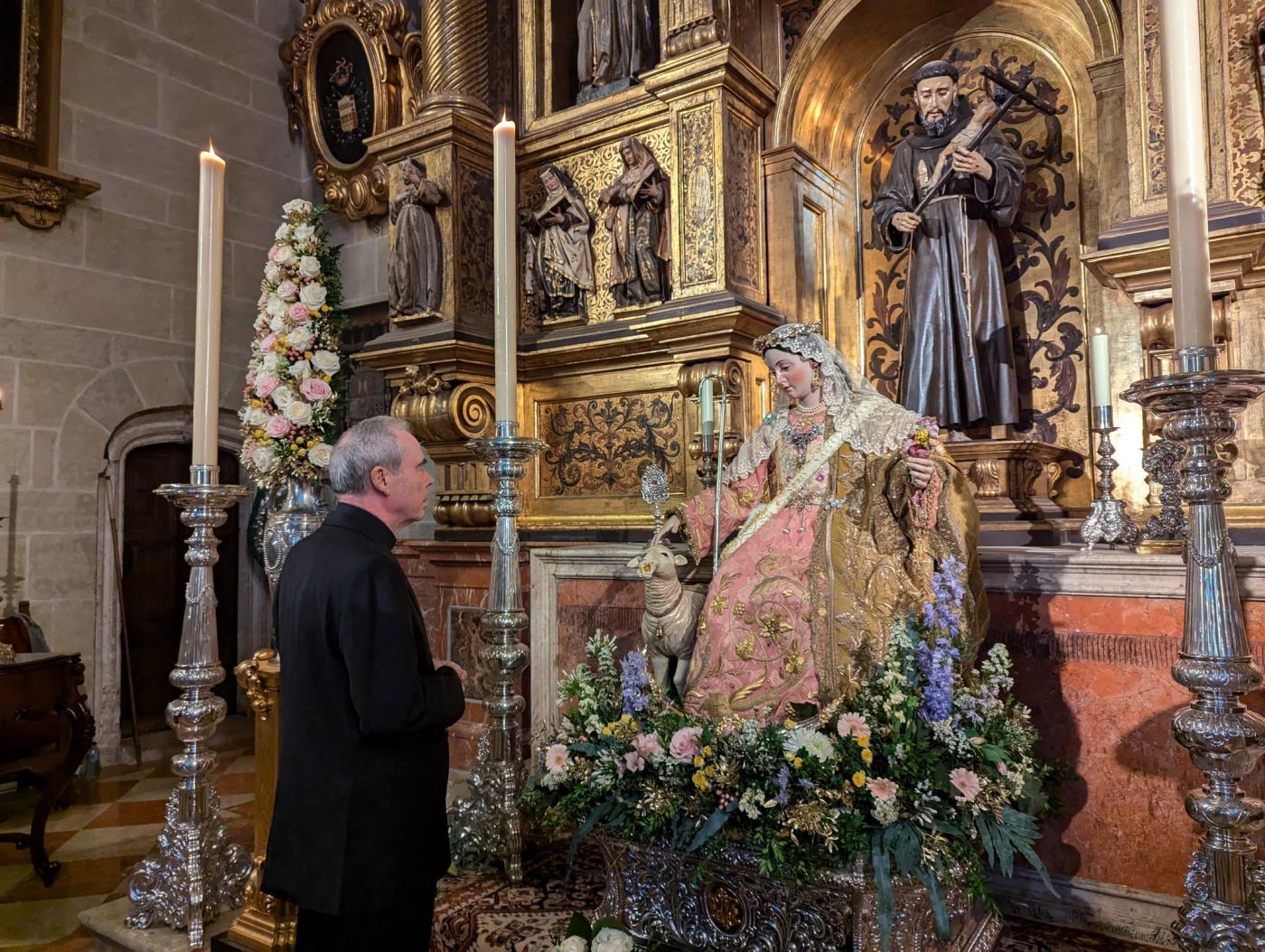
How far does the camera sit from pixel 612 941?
198cm

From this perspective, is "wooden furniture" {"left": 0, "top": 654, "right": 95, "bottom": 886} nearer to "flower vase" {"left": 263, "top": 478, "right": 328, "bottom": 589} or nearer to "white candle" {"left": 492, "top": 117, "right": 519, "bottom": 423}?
"flower vase" {"left": 263, "top": 478, "right": 328, "bottom": 589}

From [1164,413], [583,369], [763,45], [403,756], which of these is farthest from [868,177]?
[403,756]

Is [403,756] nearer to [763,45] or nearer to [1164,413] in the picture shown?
[1164,413]

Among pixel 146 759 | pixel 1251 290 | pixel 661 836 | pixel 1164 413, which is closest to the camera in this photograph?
pixel 1164 413

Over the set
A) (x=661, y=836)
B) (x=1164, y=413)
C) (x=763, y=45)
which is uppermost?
(x=763, y=45)

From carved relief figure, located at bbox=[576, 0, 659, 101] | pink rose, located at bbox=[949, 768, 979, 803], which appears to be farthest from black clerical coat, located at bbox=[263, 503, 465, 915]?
carved relief figure, located at bbox=[576, 0, 659, 101]

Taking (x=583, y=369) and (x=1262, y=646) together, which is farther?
(x=583, y=369)

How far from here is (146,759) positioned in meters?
5.77

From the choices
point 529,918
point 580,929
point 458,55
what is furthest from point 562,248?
point 580,929

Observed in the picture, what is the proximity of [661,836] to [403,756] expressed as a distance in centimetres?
71

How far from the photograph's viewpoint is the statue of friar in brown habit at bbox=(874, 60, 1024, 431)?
12.5ft

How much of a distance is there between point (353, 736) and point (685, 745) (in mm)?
806

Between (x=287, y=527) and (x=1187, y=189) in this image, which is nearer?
(x=1187, y=189)

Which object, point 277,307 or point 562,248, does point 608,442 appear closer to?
point 562,248
